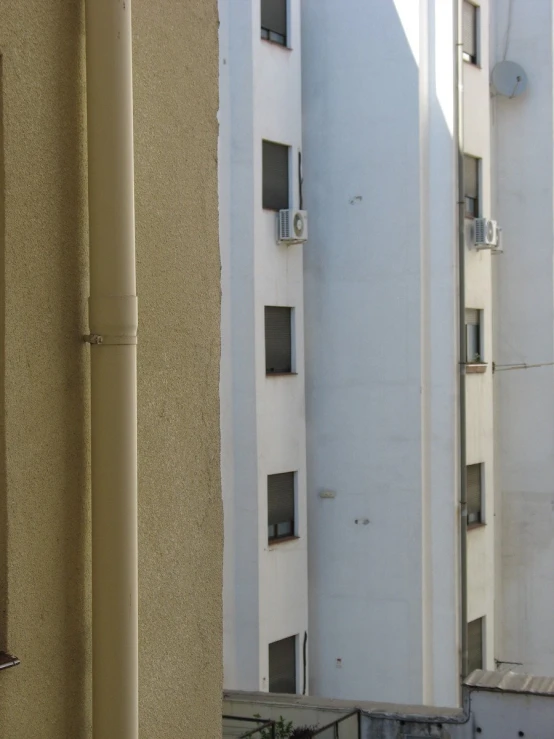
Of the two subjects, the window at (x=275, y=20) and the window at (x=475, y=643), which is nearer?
the window at (x=275, y=20)

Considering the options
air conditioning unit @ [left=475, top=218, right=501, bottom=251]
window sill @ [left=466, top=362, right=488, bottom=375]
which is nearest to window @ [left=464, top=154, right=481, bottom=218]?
air conditioning unit @ [left=475, top=218, right=501, bottom=251]

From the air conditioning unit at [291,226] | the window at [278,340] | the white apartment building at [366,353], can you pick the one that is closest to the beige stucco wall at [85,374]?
the air conditioning unit at [291,226]

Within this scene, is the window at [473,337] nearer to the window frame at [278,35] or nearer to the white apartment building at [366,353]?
the white apartment building at [366,353]

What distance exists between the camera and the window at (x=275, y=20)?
18.0m

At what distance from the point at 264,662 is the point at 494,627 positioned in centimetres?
574

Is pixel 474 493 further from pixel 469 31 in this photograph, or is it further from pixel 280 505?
pixel 469 31

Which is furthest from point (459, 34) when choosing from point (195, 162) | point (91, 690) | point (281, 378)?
point (91, 690)

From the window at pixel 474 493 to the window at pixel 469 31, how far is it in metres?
7.56

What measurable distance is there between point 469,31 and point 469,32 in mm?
19

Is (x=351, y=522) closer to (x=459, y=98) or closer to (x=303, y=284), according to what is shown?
(x=303, y=284)

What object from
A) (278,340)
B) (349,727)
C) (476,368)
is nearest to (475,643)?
(476,368)

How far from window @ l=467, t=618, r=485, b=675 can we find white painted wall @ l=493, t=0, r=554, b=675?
123 cm

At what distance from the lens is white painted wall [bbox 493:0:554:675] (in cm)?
2138

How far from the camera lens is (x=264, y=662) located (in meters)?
17.6
